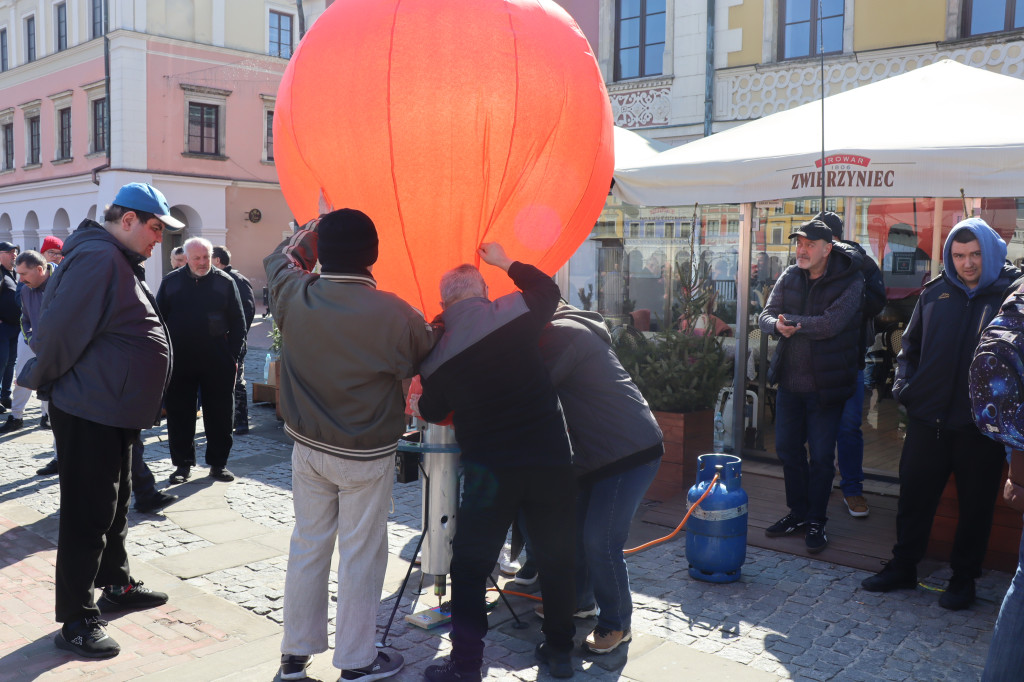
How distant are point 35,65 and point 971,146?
1387 inches

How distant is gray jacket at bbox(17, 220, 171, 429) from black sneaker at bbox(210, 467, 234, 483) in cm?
334

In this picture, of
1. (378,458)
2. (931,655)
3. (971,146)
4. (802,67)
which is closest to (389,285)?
(378,458)

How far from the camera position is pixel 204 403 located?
24.2ft

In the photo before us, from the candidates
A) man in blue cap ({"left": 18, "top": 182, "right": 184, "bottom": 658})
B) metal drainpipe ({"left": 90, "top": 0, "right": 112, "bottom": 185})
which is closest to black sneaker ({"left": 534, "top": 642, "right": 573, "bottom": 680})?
man in blue cap ({"left": 18, "top": 182, "right": 184, "bottom": 658})

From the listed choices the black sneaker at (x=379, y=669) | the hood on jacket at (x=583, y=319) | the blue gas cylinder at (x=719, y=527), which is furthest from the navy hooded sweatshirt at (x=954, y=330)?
the black sneaker at (x=379, y=669)

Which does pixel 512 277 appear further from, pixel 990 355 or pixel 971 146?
pixel 971 146

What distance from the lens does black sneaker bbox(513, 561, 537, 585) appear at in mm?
4930

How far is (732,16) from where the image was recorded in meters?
12.0

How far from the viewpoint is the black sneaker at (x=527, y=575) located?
4.93 m

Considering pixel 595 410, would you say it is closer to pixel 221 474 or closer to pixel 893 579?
pixel 893 579

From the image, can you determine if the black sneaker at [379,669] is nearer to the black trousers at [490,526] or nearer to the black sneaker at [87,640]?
the black trousers at [490,526]

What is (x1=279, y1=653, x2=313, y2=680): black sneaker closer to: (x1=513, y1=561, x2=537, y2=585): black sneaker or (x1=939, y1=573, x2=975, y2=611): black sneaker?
(x1=513, y1=561, x2=537, y2=585): black sneaker

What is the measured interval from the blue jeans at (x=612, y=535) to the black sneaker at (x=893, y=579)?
5.52 feet

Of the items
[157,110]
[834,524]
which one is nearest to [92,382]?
[834,524]
